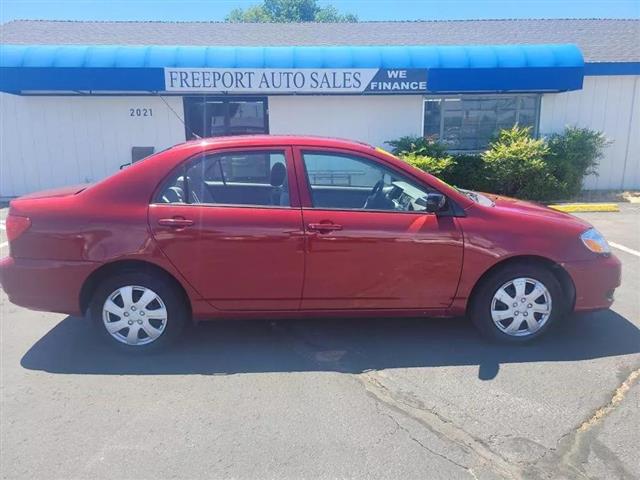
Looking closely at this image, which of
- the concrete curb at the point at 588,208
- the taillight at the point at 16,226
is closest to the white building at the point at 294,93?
the concrete curb at the point at 588,208

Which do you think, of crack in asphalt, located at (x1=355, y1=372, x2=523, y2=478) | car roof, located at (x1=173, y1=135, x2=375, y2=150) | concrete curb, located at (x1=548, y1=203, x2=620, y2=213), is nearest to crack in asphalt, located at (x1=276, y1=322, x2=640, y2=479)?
crack in asphalt, located at (x1=355, y1=372, x2=523, y2=478)

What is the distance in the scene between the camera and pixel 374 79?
1016cm

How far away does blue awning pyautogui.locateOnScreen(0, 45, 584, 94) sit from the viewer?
978 centimetres

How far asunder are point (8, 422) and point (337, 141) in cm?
289

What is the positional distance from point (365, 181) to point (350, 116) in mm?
7821

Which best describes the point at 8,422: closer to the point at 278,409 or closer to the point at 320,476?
the point at 278,409

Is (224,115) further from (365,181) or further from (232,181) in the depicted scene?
(365,181)

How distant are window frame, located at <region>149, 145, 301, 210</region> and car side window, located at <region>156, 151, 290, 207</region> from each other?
0.03 ft

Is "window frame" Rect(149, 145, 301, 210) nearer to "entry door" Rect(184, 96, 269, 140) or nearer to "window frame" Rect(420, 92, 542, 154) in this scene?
"entry door" Rect(184, 96, 269, 140)

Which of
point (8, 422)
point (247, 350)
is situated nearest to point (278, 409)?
point (247, 350)

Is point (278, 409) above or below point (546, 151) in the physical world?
below

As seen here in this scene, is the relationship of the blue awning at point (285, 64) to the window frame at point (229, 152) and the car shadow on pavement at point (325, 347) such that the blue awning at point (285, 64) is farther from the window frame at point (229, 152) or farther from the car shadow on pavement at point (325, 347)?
the car shadow on pavement at point (325, 347)

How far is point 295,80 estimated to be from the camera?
10.1 m

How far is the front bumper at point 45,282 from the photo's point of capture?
3.56 m
